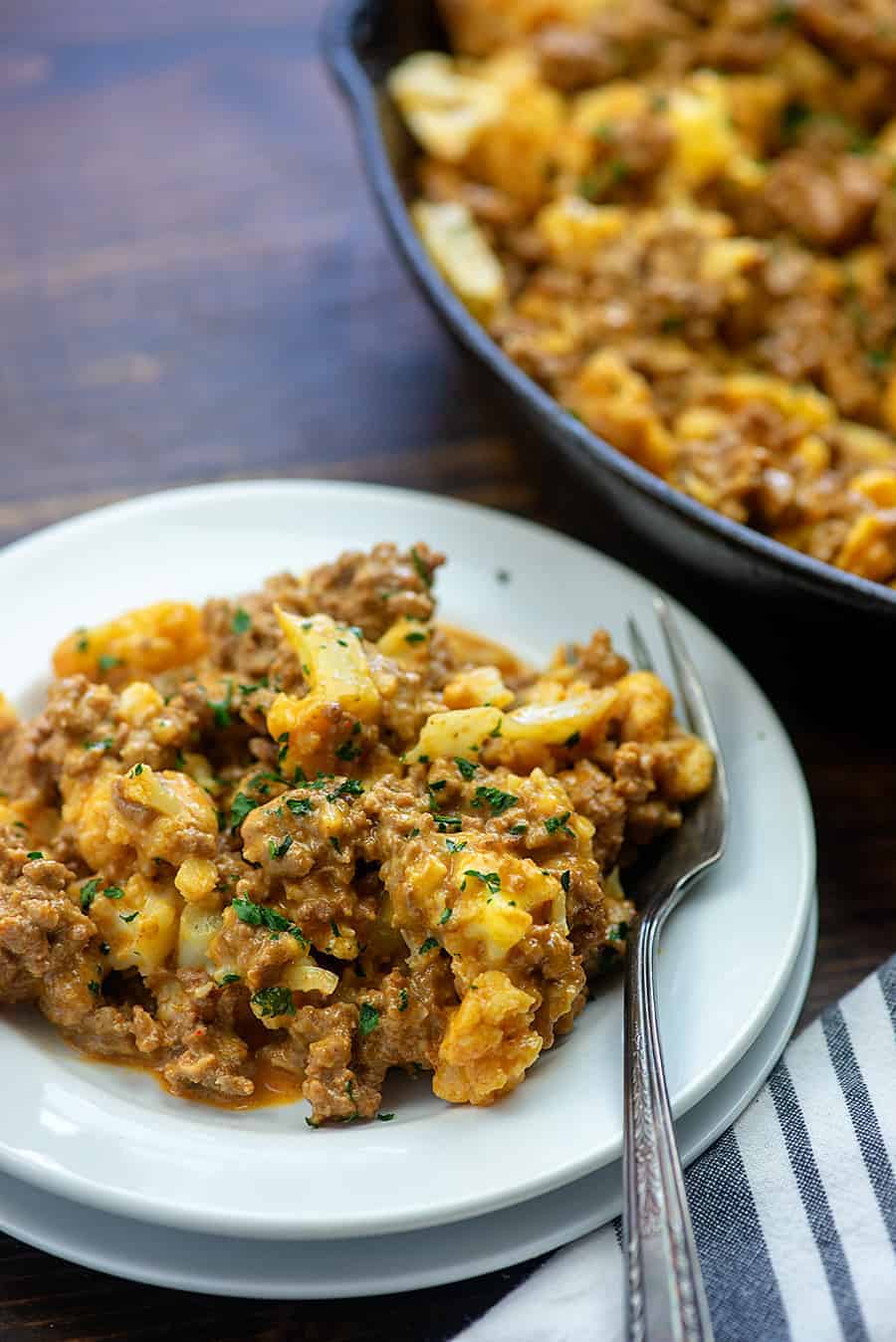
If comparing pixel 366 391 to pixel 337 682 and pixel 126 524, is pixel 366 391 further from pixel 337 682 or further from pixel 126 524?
pixel 337 682

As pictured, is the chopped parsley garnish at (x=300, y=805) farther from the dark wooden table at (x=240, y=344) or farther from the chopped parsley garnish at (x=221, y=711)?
the dark wooden table at (x=240, y=344)

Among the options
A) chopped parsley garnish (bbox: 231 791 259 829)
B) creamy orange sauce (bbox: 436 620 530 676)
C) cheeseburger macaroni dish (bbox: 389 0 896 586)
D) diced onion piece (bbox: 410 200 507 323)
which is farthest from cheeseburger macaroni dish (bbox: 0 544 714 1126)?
diced onion piece (bbox: 410 200 507 323)

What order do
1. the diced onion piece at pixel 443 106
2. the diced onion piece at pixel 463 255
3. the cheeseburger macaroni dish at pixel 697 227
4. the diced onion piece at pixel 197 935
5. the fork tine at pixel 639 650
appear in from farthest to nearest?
the diced onion piece at pixel 443 106 < the diced onion piece at pixel 463 255 < the cheeseburger macaroni dish at pixel 697 227 < the fork tine at pixel 639 650 < the diced onion piece at pixel 197 935

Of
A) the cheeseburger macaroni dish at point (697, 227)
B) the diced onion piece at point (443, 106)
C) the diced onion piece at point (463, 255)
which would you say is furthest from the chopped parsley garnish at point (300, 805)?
the diced onion piece at point (443, 106)

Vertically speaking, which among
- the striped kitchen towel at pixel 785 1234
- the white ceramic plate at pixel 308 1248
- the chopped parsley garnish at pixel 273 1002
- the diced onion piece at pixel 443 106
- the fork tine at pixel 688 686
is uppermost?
the diced onion piece at pixel 443 106

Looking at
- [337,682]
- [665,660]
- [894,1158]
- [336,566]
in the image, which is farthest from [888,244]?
[894,1158]

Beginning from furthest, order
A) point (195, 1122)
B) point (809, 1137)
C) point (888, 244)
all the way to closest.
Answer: point (888, 244)
point (809, 1137)
point (195, 1122)

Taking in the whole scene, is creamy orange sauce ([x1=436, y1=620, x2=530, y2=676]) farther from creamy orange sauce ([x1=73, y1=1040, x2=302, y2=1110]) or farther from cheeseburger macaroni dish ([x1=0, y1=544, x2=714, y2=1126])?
creamy orange sauce ([x1=73, y1=1040, x2=302, y2=1110])
